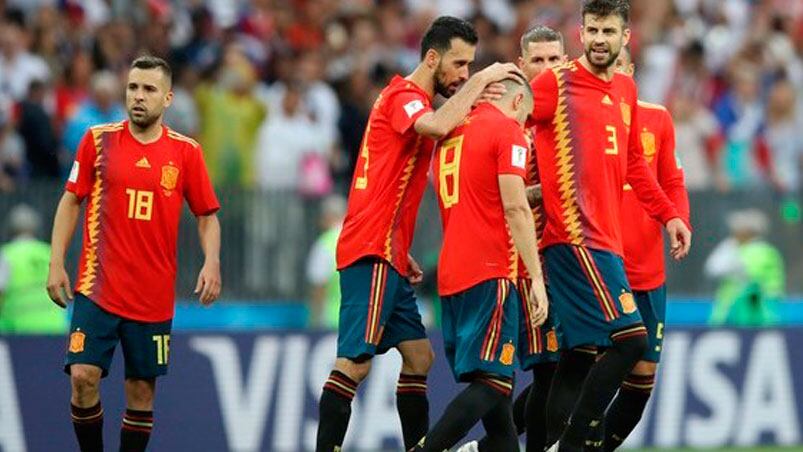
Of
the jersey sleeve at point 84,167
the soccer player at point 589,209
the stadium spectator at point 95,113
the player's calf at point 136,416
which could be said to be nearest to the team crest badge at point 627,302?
the soccer player at point 589,209

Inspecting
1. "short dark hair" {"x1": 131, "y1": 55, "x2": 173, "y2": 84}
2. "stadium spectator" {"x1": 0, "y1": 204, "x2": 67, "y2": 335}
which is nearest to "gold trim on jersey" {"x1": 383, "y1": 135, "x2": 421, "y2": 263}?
"short dark hair" {"x1": 131, "y1": 55, "x2": 173, "y2": 84}

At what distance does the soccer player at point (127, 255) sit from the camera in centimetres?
1252

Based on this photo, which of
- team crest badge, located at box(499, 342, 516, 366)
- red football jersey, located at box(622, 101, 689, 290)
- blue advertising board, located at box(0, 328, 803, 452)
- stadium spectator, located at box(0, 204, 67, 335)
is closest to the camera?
team crest badge, located at box(499, 342, 516, 366)

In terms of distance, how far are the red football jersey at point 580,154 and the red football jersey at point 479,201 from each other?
46 centimetres

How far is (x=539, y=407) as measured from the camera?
41.7ft

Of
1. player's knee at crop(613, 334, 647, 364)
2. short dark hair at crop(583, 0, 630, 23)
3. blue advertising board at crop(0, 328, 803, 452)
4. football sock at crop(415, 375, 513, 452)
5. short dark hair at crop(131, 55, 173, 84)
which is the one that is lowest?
blue advertising board at crop(0, 328, 803, 452)

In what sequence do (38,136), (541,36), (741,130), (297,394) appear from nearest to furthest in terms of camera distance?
(541,36), (297,394), (38,136), (741,130)

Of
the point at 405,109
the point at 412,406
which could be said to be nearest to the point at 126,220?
the point at 405,109

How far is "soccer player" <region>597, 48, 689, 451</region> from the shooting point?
13180mm

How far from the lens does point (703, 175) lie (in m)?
21.3

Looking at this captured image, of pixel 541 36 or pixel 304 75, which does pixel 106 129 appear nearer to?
pixel 541 36

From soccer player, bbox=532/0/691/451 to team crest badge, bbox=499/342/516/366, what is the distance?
50 centimetres

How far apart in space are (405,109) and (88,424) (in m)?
2.81

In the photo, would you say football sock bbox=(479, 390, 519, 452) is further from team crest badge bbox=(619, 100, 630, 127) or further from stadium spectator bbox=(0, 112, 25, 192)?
stadium spectator bbox=(0, 112, 25, 192)
